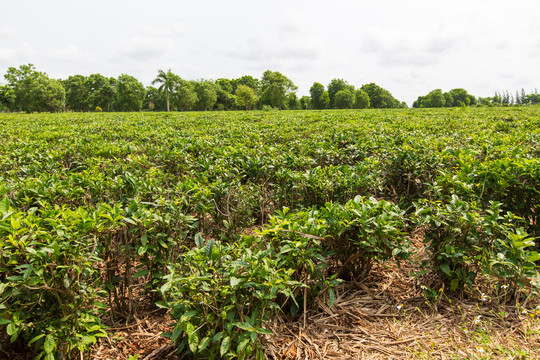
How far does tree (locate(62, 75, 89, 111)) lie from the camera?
252 ft

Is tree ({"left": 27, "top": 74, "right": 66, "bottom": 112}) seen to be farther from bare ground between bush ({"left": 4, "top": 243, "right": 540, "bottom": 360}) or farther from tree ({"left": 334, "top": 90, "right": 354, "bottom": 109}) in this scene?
bare ground between bush ({"left": 4, "top": 243, "right": 540, "bottom": 360})

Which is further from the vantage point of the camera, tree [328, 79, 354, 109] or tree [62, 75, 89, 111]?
tree [328, 79, 354, 109]

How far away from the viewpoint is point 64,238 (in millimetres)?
1888

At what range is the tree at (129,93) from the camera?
215 ft

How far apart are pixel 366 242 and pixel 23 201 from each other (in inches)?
125

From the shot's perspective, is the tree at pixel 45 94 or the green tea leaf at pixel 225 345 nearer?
the green tea leaf at pixel 225 345

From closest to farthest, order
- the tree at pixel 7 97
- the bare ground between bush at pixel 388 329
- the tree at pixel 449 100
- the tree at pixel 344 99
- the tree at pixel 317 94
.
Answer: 1. the bare ground between bush at pixel 388 329
2. the tree at pixel 7 97
3. the tree at pixel 344 99
4. the tree at pixel 317 94
5. the tree at pixel 449 100

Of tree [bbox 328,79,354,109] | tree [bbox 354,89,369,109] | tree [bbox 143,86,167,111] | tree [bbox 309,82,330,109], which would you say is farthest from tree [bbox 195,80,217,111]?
tree [bbox 328,79,354,109]

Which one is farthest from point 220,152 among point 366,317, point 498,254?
point 498,254

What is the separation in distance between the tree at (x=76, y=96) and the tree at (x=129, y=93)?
1469cm

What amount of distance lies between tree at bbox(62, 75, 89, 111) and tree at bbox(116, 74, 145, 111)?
1469 cm

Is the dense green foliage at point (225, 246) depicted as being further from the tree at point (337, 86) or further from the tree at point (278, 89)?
the tree at point (337, 86)

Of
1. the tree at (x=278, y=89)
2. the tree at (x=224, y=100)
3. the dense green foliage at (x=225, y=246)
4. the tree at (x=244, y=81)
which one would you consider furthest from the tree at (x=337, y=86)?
the dense green foliage at (x=225, y=246)

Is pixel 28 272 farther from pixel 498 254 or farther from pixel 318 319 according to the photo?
pixel 498 254
